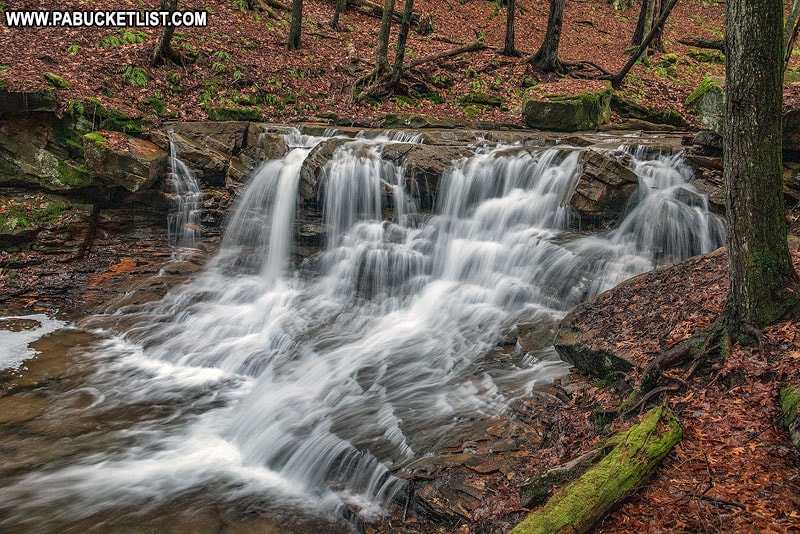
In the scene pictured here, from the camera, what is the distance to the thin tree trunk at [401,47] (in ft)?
51.4

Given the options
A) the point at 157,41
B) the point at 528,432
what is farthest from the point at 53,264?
the point at 528,432

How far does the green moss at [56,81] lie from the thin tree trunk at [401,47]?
8.75 meters

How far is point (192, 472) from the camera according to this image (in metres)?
5.98

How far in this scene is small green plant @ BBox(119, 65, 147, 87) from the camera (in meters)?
13.7

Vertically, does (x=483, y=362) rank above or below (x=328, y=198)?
below

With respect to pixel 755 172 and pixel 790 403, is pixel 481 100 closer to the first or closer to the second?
pixel 755 172

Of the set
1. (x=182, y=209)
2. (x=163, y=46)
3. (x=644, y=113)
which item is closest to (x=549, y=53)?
(x=644, y=113)

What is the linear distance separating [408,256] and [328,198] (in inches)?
98.8

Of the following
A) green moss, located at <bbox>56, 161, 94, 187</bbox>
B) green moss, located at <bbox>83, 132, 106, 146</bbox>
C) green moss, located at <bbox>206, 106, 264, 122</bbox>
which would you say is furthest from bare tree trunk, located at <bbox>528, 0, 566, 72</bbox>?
green moss, located at <bbox>56, 161, 94, 187</bbox>

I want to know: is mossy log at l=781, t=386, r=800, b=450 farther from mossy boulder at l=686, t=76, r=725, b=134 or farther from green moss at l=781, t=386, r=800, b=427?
mossy boulder at l=686, t=76, r=725, b=134

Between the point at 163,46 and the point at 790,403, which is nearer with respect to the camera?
the point at 790,403

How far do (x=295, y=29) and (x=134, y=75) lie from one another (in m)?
6.02

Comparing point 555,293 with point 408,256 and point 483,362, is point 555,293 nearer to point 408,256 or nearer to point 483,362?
point 483,362

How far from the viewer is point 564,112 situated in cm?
1406
